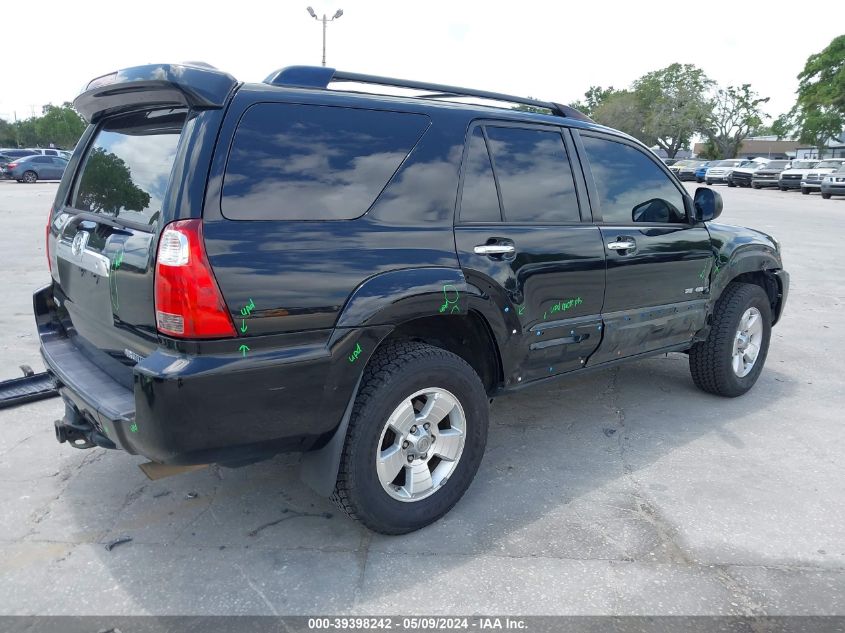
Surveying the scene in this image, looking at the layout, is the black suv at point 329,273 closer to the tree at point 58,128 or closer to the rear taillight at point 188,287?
the rear taillight at point 188,287

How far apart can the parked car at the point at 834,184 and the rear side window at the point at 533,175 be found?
89.9 feet

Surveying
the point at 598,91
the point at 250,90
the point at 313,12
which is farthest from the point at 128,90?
the point at 598,91

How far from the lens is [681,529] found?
3.18 metres

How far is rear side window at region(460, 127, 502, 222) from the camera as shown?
126 inches

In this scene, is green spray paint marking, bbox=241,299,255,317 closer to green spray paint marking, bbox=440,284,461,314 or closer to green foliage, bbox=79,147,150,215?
green foliage, bbox=79,147,150,215

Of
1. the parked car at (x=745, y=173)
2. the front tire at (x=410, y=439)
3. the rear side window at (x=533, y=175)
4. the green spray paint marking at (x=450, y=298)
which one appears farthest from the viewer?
the parked car at (x=745, y=173)

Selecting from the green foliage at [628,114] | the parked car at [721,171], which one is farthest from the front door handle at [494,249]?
the green foliage at [628,114]

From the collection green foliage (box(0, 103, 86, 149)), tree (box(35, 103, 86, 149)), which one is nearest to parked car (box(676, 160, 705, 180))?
green foliage (box(0, 103, 86, 149))

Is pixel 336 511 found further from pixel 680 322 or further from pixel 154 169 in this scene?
pixel 680 322

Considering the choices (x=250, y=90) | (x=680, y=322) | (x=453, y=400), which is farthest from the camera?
(x=680, y=322)

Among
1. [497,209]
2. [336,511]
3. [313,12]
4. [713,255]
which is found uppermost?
[313,12]

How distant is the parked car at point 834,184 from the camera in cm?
2616

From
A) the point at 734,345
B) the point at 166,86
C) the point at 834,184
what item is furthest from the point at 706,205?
the point at 834,184

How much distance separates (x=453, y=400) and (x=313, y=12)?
81.5 ft
